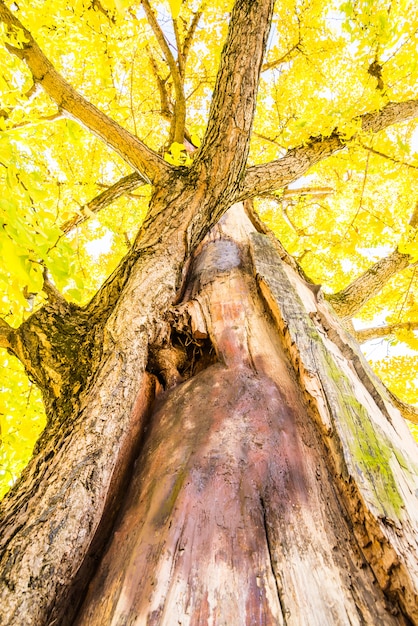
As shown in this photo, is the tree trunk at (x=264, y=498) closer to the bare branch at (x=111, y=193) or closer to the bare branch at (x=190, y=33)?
the bare branch at (x=111, y=193)

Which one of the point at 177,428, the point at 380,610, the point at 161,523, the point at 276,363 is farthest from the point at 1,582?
the point at 276,363

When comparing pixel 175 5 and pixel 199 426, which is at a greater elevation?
pixel 175 5

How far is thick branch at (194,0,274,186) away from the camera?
235 cm

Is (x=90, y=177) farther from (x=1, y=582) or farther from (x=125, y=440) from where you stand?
(x=1, y=582)

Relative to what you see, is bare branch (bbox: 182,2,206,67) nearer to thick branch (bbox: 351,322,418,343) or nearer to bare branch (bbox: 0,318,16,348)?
thick branch (bbox: 351,322,418,343)

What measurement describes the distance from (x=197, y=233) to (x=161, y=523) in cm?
169

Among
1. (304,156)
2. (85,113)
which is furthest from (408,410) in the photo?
(85,113)

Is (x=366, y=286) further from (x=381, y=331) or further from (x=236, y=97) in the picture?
(x=236, y=97)

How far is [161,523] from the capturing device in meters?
1.01

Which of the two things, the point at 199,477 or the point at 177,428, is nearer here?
the point at 199,477

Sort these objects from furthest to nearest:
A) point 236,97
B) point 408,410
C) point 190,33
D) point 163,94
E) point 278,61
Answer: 1. point 163,94
2. point 278,61
3. point 190,33
4. point 408,410
5. point 236,97

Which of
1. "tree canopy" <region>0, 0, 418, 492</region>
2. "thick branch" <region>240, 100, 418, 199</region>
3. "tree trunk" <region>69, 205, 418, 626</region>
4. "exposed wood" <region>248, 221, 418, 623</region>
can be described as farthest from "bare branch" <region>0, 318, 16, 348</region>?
"thick branch" <region>240, 100, 418, 199</region>

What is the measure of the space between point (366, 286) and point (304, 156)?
1.67 metres

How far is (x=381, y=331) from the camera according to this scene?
4.82 metres
